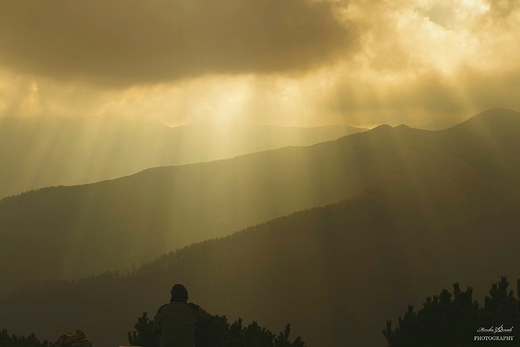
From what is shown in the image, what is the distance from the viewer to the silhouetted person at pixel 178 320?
37.0 ft

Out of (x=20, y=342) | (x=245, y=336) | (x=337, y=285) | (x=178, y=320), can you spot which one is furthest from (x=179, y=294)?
(x=337, y=285)

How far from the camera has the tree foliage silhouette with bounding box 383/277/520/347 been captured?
1514 cm

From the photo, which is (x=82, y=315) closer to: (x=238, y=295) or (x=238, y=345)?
(x=238, y=295)

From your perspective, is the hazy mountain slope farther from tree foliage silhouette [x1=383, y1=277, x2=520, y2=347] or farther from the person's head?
the person's head

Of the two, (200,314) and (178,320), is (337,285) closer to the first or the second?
(200,314)

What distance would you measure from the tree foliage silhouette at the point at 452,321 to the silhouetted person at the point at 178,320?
671 cm

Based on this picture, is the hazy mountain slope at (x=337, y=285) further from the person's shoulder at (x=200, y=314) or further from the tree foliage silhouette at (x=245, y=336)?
the person's shoulder at (x=200, y=314)

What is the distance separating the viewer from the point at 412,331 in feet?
50.7

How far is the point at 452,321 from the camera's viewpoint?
1555 centimetres

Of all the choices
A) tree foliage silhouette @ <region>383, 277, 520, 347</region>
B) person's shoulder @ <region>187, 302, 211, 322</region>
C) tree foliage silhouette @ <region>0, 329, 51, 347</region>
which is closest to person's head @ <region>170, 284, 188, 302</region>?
person's shoulder @ <region>187, 302, 211, 322</region>

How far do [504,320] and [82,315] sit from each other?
203145mm

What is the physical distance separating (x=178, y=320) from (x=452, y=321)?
9.00 metres

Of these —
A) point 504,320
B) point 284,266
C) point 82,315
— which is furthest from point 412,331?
point 82,315

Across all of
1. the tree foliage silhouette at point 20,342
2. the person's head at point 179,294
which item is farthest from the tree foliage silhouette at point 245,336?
the tree foliage silhouette at point 20,342
